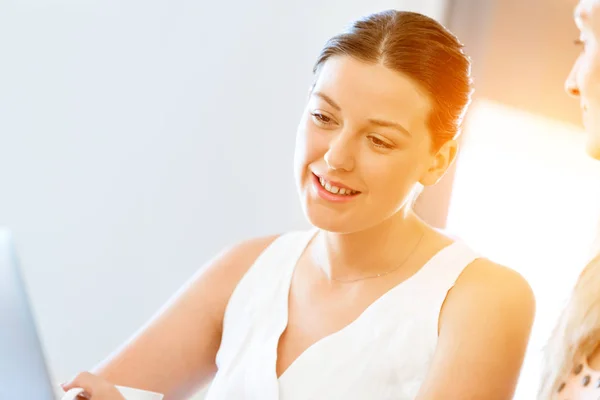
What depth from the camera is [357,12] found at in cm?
194

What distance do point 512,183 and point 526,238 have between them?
0.11 meters

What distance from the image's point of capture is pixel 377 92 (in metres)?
1.17

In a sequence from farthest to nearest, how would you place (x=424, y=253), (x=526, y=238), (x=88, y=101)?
(x=88, y=101) → (x=526, y=238) → (x=424, y=253)

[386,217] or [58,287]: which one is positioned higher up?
[386,217]

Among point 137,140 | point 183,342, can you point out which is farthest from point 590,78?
point 137,140

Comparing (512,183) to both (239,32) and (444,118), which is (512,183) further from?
(239,32)

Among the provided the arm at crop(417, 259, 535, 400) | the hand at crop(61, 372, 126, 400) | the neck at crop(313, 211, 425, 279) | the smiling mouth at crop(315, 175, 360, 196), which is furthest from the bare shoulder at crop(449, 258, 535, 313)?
the hand at crop(61, 372, 126, 400)

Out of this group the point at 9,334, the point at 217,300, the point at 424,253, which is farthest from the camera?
the point at 217,300

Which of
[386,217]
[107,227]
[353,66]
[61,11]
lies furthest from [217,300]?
[61,11]

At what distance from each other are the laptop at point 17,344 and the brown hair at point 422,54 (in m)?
0.53

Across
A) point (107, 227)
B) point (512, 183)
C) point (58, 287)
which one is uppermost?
point (512, 183)

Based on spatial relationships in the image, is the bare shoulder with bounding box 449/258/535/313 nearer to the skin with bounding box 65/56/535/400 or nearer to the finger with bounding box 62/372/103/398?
the skin with bounding box 65/56/535/400

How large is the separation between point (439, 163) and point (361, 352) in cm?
31

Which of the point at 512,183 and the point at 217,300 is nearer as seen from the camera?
the point at 217,300
